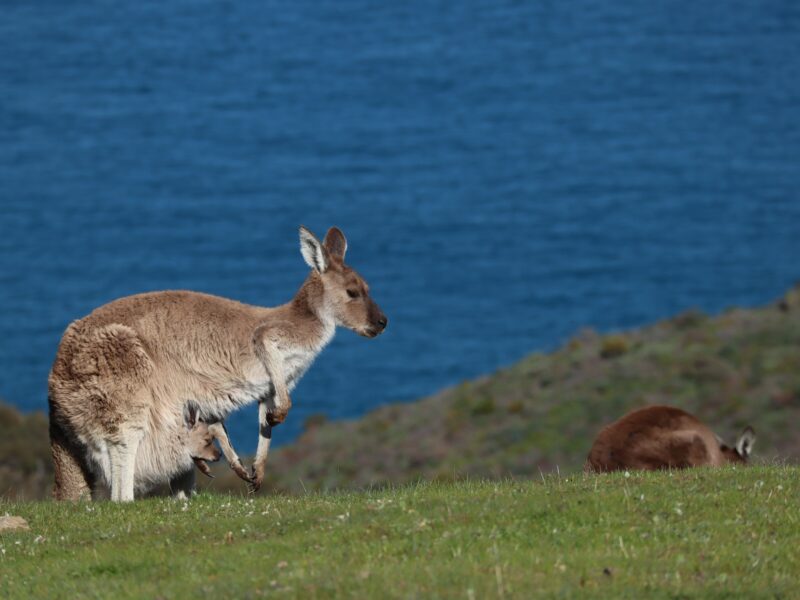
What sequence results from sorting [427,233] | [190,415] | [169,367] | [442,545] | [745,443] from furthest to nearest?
[427,233]
[745,443]
[190,415]
[169,367]
[442,545]

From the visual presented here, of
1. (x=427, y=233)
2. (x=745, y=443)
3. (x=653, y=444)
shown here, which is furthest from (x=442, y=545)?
(x=427, y=233)

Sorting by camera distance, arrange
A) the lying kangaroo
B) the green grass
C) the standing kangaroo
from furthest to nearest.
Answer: the lying kangaroo < the standing kangaroo < the green grass

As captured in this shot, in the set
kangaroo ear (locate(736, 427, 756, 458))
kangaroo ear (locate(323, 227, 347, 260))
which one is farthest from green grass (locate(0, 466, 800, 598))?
kangaroo ear (locate(736, 427, 756, 458))

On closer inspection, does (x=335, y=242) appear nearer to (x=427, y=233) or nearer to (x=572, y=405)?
(x=572, y=405)

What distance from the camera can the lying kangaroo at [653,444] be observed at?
1567 centimetres

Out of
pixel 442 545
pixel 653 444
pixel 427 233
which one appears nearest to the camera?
pixel 442 545

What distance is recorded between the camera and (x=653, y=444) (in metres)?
15.8

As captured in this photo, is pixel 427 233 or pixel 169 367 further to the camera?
pixel 427 233

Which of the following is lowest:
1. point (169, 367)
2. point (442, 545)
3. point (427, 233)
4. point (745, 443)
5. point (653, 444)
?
point (427, 233)

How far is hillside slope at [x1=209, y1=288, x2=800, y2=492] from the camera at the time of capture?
150 ft

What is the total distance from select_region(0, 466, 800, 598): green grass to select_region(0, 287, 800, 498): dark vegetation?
95.9 feet

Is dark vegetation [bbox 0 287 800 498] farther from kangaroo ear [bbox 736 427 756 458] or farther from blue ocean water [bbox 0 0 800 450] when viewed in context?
blue ocean water [bbox 0 0 800 450]

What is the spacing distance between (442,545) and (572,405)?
38.8 meters

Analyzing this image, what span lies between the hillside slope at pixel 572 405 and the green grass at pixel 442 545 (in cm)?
3042
